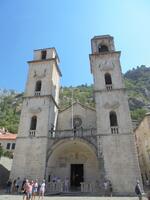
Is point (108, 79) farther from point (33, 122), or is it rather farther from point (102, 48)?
point (33, 122)

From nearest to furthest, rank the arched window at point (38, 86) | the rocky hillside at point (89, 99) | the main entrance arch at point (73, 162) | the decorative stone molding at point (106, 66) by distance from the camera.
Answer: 1. the main entrance arch at point (73, 162)
2. the decorative stone molding at point (106, 66)
3. the arched window at point (38, 86)
4. the rocky hillside at point (89, 99)

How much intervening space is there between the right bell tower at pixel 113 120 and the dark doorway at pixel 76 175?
13.5 ft

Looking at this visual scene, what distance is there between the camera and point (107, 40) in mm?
24828

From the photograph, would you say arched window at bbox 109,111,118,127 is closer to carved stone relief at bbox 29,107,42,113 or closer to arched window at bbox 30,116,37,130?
carved stone relief at bbox 29,107,42,113

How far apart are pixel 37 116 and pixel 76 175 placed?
759cm

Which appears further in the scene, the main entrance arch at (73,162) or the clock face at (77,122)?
the clock face at (77,122)

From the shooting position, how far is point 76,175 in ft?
64.6

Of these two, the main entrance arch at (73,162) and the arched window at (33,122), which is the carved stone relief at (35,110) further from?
the main entrance arch at (73,162)

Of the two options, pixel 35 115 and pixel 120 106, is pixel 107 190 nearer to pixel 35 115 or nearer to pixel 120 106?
pixel 120 106

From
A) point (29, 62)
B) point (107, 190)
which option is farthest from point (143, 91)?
point (107, 190)

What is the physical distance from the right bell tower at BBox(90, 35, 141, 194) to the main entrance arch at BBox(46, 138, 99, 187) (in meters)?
2.46

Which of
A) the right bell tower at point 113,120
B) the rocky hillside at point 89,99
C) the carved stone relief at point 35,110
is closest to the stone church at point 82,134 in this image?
the right bell tower at point 113,120

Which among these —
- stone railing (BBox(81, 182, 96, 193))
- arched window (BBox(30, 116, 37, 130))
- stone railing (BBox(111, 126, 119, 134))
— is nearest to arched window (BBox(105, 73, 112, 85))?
stone railing (BBox(111, 126, 119, 134))

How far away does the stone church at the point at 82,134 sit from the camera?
16578mm
